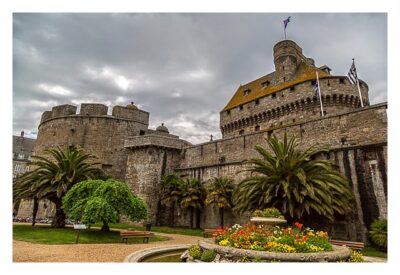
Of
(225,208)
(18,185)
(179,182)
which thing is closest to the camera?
(18,185)

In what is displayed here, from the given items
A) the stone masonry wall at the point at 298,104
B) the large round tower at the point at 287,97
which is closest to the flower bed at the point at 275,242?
the large round tower at the point at 287,97

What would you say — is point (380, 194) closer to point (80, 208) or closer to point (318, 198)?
point (318, 198)

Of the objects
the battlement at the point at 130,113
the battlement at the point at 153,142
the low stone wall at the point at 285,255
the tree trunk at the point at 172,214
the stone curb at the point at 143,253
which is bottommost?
the tree trunk at the point at 172,214

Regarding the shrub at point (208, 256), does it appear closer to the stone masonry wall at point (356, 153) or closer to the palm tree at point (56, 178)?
the stone masonry wall at point (356, 153)

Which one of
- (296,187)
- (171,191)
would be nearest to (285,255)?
(296,187)

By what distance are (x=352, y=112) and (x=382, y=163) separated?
3727 millimetres

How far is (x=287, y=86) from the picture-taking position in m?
28.2

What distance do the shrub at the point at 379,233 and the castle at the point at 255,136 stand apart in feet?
3.43

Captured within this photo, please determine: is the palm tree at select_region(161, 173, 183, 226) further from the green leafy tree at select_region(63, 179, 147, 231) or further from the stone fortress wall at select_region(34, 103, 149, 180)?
the stone fortress wall at select_region(34, 103, 149, 180)

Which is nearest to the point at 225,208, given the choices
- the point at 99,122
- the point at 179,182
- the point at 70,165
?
the point at 179,182

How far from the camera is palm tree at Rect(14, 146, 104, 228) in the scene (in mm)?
17406

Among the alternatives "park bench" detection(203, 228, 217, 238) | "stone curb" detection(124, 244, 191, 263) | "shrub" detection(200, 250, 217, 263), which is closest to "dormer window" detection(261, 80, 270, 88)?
"park bench" detection(203, 228, 217, 238)

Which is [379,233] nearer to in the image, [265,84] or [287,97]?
[287,97]

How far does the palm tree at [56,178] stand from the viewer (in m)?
17.4
